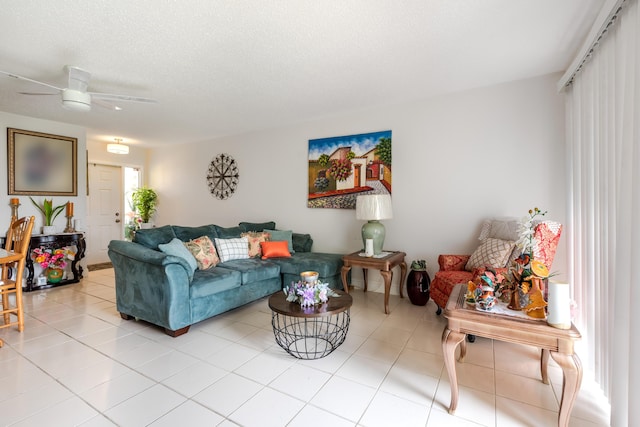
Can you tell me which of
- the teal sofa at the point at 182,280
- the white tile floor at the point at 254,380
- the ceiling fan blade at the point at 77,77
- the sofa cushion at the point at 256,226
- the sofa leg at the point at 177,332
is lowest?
the white tile floor at the point at 254,380

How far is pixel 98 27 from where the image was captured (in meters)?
2.11

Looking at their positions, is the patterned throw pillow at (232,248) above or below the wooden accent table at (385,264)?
above

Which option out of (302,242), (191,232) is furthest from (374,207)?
(191,232)

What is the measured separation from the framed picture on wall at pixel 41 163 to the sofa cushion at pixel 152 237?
8.24 ft

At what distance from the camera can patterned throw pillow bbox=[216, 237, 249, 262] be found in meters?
3.66

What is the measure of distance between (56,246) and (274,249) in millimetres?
3167

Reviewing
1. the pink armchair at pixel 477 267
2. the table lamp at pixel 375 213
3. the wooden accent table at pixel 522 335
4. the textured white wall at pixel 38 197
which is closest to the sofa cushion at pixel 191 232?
the table lamp at pixel 375 213

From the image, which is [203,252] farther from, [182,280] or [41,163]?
[41,163]

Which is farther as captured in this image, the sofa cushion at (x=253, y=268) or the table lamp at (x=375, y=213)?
the table lamp at (x=375, y=213)

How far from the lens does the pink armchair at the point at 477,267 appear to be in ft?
7.81

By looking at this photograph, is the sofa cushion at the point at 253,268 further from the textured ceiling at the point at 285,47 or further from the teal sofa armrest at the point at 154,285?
the textured ceiling at the point at 285,47

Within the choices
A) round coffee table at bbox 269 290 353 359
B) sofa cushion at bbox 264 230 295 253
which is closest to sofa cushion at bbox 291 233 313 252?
sofa cushion at bbox 264 230 295 253

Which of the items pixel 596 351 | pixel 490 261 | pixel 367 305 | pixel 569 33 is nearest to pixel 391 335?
pixel 367 305

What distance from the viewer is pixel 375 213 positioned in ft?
11.0
